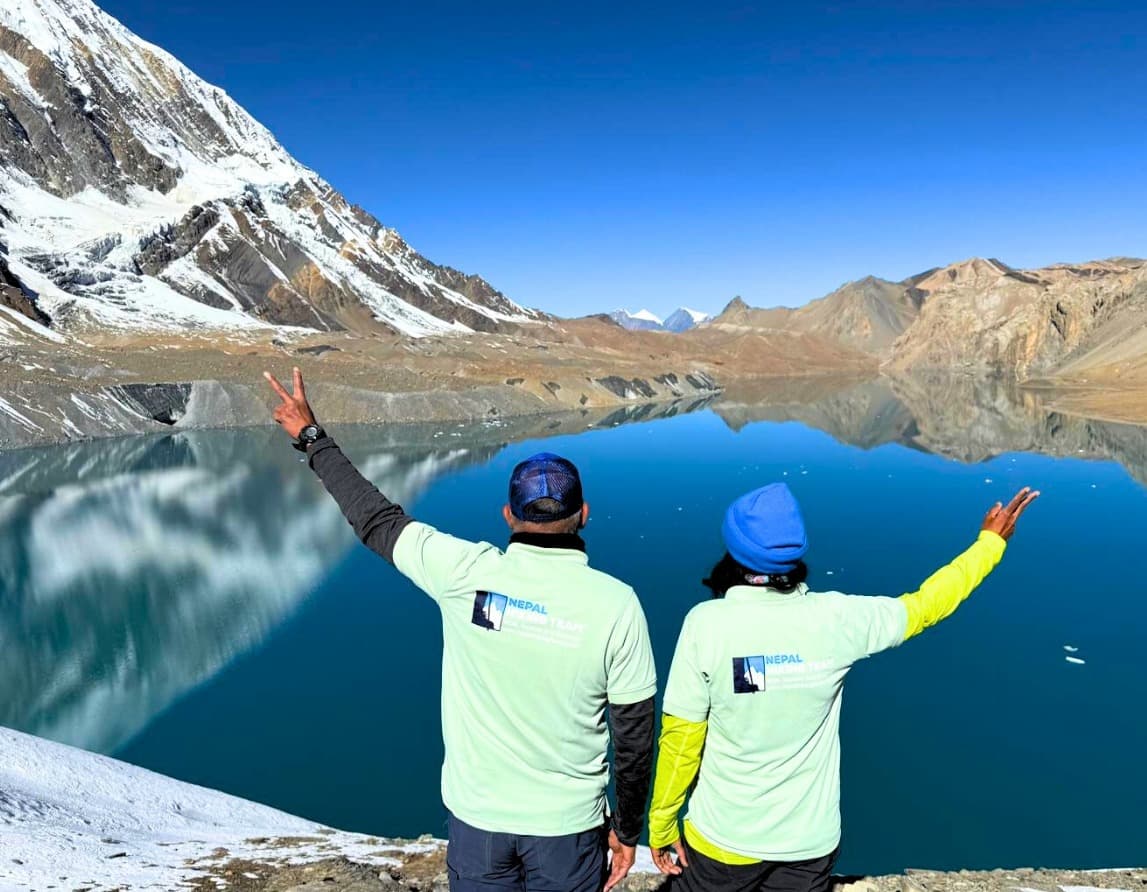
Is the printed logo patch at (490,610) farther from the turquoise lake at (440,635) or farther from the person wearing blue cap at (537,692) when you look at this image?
the turquoise lake at (440,635)

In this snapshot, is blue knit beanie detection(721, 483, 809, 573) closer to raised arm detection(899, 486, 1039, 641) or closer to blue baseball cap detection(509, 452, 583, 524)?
raised arm detection(899, 486, 1039, 641)

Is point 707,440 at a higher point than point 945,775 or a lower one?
higher

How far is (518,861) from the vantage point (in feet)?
10.0

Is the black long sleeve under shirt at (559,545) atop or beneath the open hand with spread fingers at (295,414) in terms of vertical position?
beneath

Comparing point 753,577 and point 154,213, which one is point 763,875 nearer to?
point 753,577

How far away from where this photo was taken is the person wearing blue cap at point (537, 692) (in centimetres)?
282

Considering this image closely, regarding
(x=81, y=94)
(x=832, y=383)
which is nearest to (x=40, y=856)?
(x=832, y=383)

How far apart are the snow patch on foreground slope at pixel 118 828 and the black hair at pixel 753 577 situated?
206 inches

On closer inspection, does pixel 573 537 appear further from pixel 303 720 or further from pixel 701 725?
pixel 303 720

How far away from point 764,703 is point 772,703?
30 millimetres

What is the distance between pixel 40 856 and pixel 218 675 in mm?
9984

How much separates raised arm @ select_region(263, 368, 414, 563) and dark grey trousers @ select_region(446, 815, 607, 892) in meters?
1.15

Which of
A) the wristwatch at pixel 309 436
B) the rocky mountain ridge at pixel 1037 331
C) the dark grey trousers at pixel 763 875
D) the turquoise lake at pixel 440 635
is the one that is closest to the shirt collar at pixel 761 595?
the dark grey trousers at pixel 763 875

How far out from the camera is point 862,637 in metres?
3.01
